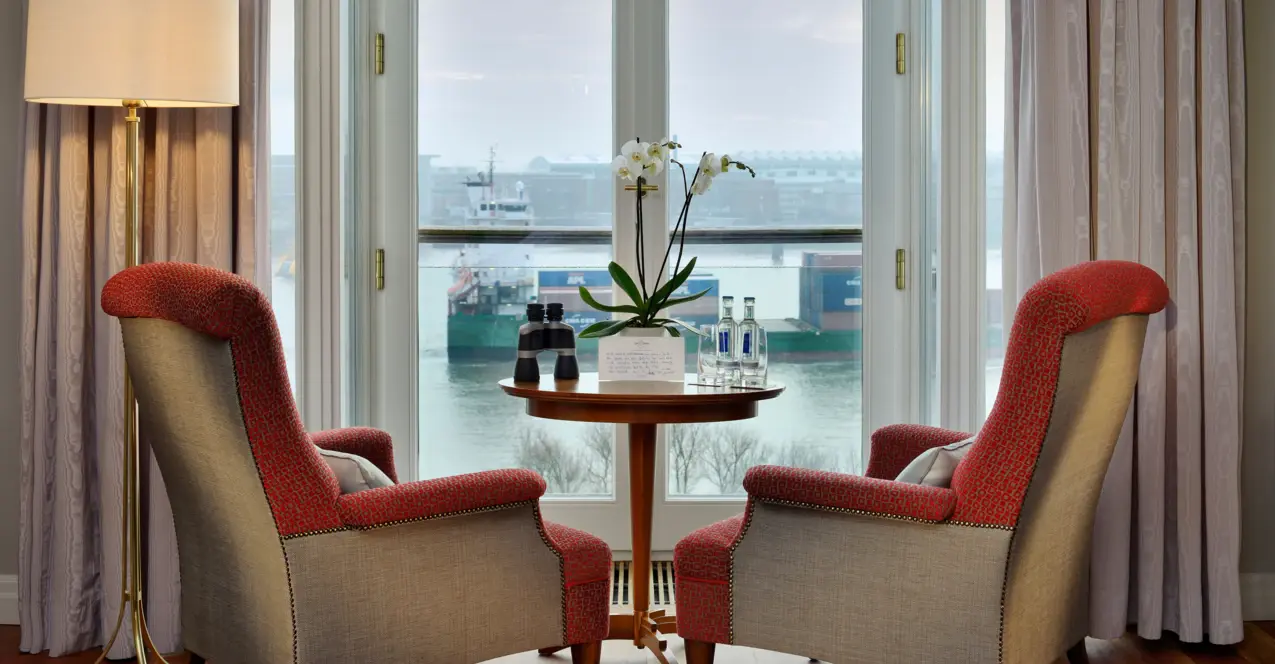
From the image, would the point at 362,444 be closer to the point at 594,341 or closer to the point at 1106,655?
the point at 594,341

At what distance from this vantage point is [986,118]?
10.1ft

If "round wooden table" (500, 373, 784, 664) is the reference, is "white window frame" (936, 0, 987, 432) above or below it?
above

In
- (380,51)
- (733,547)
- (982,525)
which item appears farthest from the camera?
(380,51)

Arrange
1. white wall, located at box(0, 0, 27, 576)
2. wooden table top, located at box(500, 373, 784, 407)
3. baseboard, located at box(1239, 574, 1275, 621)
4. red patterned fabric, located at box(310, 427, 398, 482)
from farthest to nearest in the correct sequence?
baseboard, located at box(1239, 574, 1275, 621), white wall, located at box(0, 0, 27, 576), red patterned fabric, located at box(310, 427, 398, 482), wooden table top, located at box(500, 373, 784, 407)

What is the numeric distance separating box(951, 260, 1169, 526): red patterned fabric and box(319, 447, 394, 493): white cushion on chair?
1126 mm

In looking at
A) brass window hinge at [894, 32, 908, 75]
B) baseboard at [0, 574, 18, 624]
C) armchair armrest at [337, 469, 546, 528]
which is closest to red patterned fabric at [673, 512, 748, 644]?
armchair armrest at [337, 469, 546, 528]

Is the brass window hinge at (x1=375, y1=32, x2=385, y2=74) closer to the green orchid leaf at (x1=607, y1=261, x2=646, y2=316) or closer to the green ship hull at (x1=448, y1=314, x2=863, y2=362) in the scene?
the green ship hull at (x1=448, y1=314, x2=863, y2=362)

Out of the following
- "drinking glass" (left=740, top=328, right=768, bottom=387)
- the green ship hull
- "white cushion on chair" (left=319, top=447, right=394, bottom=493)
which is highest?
the green ship hull

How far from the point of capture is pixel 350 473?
1994 millimetres

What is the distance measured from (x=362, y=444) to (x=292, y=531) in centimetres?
67

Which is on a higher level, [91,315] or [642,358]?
[91,315]

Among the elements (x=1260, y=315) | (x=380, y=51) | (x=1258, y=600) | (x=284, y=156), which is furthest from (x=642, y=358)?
(x=1258, y=600)

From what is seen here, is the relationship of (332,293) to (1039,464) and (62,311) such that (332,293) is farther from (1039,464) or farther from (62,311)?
(1039,464)

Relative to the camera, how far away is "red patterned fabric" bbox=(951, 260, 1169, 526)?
176 cm
